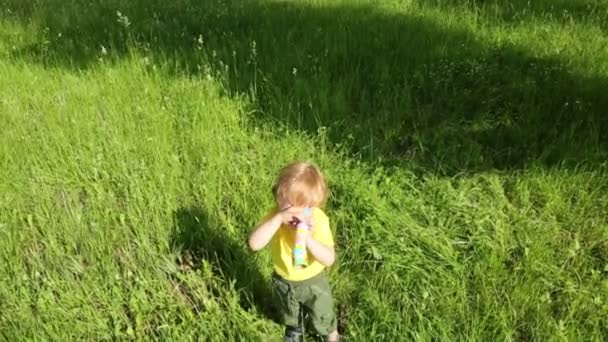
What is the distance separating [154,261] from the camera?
352 centimetres

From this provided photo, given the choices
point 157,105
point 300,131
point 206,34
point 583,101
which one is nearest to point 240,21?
point 206,34

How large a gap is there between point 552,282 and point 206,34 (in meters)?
4.60

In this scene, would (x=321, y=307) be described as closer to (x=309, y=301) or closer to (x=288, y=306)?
(x=309, y=301)

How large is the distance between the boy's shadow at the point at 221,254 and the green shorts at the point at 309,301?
28 cm

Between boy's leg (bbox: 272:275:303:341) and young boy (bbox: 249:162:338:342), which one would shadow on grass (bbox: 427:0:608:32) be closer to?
young boy (bbox: 249:162:338:342)

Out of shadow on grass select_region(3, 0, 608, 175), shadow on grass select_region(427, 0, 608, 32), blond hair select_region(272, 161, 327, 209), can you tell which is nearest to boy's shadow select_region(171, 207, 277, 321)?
Result: blond hair select_region(272, 161, 327, 209)

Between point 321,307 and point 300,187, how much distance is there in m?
0.70

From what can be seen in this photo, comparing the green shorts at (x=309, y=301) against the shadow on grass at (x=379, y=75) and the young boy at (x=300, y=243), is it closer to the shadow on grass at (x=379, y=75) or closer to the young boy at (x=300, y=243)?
the young boy at (x=300, y=243)

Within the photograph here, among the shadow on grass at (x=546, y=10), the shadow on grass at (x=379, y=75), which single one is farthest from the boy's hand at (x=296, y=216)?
the shadow on grass at (x=546, y=10)

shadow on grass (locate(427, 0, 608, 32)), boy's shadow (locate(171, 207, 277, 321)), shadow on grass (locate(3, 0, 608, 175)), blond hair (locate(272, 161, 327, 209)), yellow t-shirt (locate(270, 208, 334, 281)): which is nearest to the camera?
blond hair (locate(272, 161, 327, 209))

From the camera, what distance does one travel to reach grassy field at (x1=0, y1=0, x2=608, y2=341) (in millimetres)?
3160

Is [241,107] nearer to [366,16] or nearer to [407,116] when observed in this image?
[407,116]

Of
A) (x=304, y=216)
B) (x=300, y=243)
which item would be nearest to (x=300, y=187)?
(x=304, y=216)

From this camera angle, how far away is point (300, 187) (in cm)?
263
